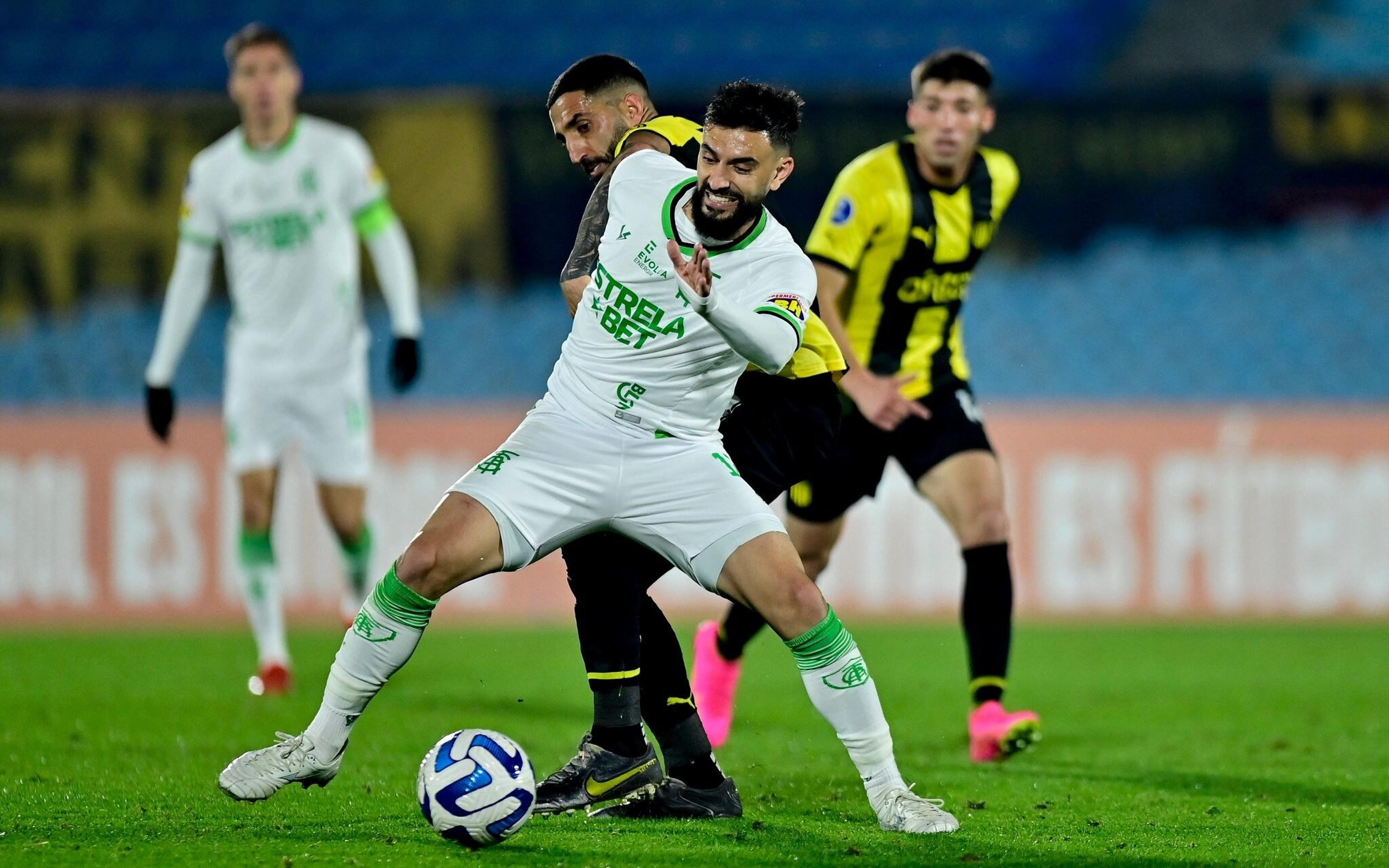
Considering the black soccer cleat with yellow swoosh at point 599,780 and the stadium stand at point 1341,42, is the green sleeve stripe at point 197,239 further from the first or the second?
the stadium stand at point 1341,42

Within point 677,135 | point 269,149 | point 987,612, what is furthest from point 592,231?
point 269,149

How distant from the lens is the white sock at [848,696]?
4.11 metres

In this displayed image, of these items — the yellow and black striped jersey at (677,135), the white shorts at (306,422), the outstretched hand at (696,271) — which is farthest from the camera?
the white shorts at (306,422)

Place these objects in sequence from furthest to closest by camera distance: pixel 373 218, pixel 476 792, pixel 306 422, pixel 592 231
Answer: pixel 373 218, pixel 306 422, pixel 592 231, pixel 476 792

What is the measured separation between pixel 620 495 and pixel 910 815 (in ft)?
3.30

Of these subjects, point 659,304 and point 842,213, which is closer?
point 659,304

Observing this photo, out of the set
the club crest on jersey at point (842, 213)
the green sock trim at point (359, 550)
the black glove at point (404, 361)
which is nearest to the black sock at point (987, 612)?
the club crest on jersey at point (842, 213)

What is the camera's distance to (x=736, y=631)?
6051 millimetres

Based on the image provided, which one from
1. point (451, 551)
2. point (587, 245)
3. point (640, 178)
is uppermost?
point (640, 178)

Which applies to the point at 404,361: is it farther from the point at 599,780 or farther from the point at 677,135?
the point at 599,780

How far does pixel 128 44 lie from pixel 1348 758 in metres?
11.4

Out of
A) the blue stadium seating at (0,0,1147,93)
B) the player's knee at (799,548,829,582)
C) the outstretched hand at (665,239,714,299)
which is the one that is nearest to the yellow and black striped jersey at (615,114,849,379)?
the outstretched hand at (665,239,714,299)

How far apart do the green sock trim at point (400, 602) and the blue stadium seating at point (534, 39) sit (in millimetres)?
9639

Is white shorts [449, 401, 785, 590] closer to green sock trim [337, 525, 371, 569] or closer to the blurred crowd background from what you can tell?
green sock trim [337, 525, 371, 569]
